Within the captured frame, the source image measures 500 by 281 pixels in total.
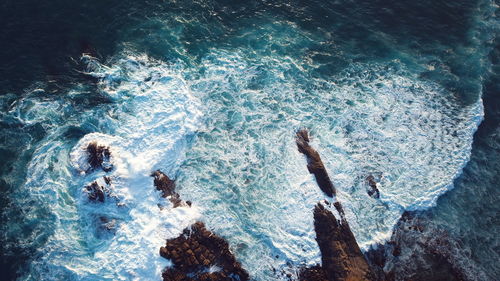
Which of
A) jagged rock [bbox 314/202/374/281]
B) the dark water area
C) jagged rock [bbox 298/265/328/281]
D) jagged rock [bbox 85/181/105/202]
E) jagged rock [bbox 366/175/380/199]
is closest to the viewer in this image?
jagged rock [bbox 298/265/328/281]

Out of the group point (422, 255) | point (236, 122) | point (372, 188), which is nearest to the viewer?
point (422, 255)

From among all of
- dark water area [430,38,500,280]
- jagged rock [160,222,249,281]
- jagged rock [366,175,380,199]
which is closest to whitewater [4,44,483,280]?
jagged rock [366,175,380,199]

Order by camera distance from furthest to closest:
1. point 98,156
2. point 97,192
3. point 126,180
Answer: point 98,156 → point 126,180 → point 97,192

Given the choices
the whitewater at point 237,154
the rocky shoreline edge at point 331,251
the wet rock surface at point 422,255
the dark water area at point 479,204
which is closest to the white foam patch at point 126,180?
the whitewater at point 237,154

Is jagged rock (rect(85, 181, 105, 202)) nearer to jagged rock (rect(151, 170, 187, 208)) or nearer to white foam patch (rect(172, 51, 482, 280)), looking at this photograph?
jagged rock (rect(151, 170, 187, 208))

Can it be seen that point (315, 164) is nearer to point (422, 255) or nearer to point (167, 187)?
point (422, 255)

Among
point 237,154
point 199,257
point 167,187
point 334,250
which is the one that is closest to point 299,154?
point 237,154
